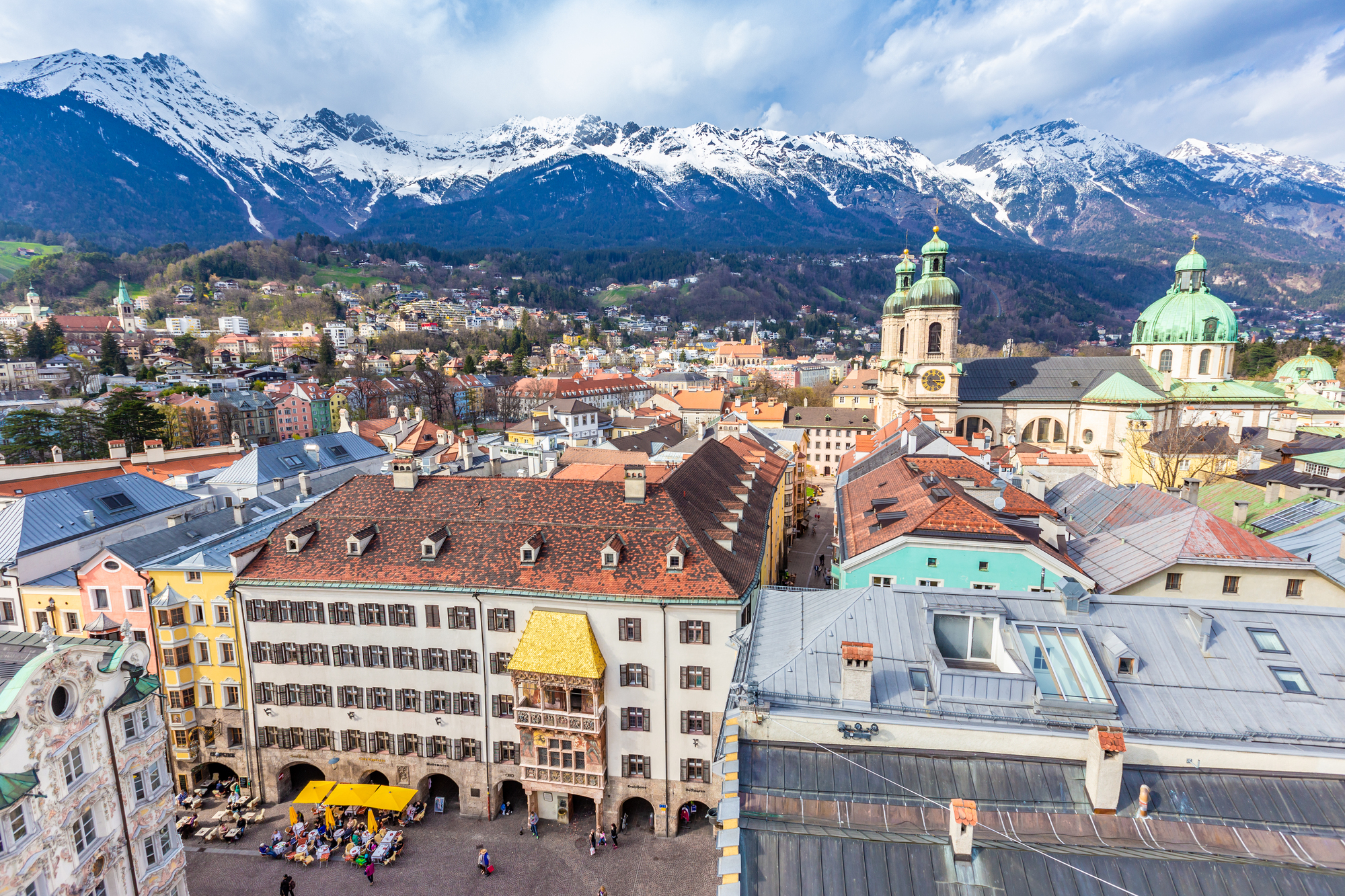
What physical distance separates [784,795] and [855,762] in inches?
72.4

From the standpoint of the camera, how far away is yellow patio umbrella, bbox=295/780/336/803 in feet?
101

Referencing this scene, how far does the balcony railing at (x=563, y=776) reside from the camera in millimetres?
29344

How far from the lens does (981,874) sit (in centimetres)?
1189

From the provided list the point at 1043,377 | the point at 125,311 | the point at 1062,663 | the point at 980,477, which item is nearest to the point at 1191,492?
the point at 980,477

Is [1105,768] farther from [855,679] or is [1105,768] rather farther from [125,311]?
[125,311]

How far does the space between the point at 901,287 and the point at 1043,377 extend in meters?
23.6

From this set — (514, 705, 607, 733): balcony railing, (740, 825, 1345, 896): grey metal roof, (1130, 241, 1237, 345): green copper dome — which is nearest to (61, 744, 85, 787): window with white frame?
(514, 705, 607, 733): balcony railing

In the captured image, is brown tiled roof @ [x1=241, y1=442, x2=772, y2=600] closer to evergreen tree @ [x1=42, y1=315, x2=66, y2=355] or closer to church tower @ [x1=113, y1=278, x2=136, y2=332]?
evergreen tree @ [x1=42, y1=315, x2=66, y2=355]

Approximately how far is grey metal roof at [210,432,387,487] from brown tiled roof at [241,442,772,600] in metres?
25.5

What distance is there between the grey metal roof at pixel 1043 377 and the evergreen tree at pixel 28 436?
388ft

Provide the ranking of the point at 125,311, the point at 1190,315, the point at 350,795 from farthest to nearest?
the point at 125,311 → the point at 1190,315 → the point at 350,795

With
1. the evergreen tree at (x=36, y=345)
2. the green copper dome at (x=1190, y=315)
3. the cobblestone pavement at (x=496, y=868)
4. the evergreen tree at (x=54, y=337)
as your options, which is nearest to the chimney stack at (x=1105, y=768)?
the cobblestone pavement at (x=496, y=868)

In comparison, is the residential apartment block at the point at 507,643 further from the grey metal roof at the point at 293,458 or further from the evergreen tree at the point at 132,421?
the evergreen tree at the point at 132,421

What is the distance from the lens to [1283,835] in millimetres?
12289
